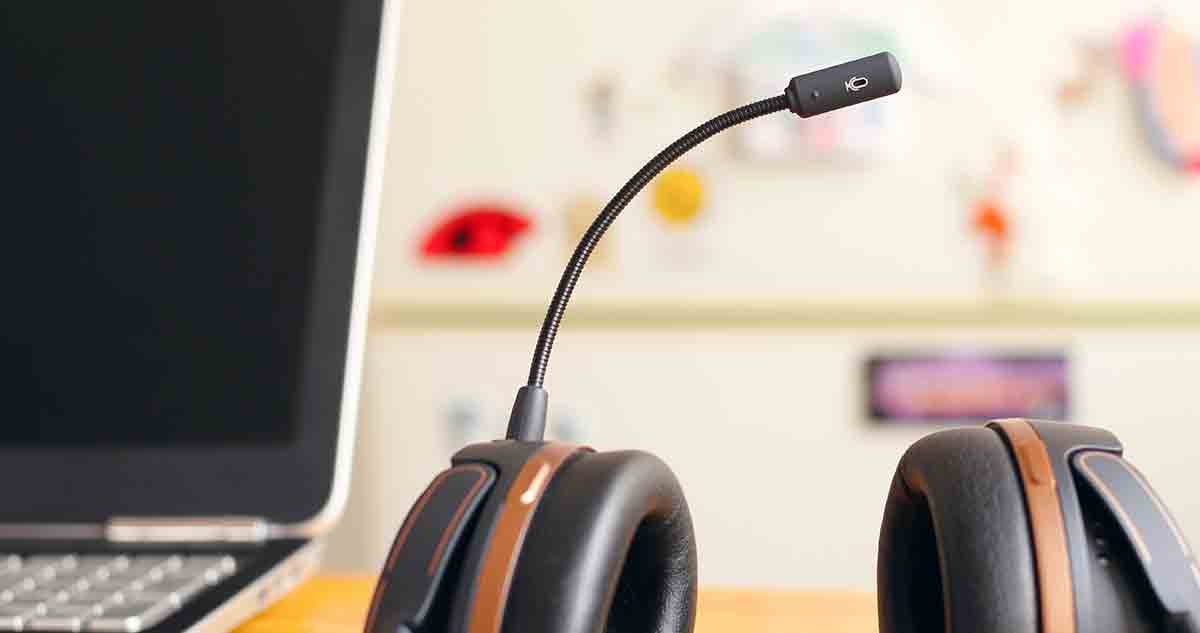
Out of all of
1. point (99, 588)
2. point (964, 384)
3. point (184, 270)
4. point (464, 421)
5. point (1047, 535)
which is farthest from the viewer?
point (464, 421)

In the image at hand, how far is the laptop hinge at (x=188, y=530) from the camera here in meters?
0.54

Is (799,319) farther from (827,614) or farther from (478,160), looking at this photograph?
(827,614)

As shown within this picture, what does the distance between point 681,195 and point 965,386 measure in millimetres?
494

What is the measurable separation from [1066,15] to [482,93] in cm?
87

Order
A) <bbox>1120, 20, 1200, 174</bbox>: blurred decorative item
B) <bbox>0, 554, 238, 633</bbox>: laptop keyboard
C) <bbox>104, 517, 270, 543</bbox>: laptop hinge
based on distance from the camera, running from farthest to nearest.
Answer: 1. <bbox>1120, 20, 1200, 174</bbox>: blurred decorative item
2. <bbox>104, 517, 270, 543</bbox>: laptop hinge
3. <bbox>0, 554, 238, 633</bbox>: laptop keyboard

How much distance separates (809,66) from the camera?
166 cm

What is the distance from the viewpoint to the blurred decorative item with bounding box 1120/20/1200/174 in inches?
63.3

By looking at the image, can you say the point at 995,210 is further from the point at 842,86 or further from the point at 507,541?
the point at 507,541

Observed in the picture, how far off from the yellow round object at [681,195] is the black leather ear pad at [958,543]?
1296 mm

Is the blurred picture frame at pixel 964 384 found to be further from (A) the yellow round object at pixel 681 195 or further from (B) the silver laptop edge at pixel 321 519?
(B) the silver laptop edge at pixel 321 519

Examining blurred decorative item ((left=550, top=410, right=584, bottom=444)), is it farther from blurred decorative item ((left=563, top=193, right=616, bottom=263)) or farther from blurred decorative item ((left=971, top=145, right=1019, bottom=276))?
blurred decorative item ((left=971, top=145, right=1019, bottom=276))

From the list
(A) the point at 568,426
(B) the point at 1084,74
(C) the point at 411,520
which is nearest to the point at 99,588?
(C) the point at 411,520

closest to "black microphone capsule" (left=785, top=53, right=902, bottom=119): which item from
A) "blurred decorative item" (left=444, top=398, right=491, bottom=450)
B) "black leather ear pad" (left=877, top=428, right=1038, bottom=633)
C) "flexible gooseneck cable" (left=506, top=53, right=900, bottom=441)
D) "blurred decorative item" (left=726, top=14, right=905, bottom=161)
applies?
"flexible gooseneck cable" (left=506, top=53, right=900, bottom=441)

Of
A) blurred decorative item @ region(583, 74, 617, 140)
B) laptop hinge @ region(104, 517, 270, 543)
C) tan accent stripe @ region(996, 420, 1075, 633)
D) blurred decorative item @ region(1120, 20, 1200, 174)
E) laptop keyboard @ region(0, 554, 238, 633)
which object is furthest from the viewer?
blurred decorative item @ region(583, 74, 617, 140)
